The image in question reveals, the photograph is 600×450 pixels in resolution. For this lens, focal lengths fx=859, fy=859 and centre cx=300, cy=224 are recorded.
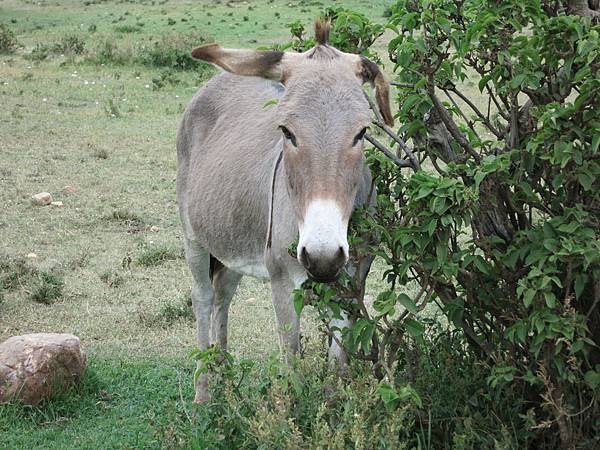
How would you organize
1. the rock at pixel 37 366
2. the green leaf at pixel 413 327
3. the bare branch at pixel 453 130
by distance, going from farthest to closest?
the rock at pixel 37 366
the bare branch at pixel 453 130
the green leaf at pixel 413 327

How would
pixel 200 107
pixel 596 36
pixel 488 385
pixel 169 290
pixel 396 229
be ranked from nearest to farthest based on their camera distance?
1. pixel 596 36
2. pixel 396 229
3. pixel 488 385
4. pixel 200 107
5. pixel 169 290

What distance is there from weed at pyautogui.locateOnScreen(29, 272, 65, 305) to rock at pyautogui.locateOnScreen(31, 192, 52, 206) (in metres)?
2.09

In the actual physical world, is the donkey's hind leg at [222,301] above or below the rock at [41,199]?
above

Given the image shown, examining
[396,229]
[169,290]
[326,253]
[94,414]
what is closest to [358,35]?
[396,229]

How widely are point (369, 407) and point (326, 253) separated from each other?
78cm

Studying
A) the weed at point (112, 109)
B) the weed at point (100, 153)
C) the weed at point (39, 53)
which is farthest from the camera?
the weed at point (39, 53)

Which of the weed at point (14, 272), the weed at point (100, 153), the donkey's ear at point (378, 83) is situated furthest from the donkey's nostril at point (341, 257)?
the weed at point (100, 153)

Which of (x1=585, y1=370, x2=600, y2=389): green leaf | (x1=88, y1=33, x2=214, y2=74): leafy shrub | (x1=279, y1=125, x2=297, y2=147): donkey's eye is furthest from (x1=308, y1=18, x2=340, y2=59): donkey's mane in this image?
(x1=88, y1=33, x2=214, y2=74): leafy shrub

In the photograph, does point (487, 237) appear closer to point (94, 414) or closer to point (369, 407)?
point (369, 407)

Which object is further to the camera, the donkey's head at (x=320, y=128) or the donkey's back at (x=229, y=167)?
the donkey's back at (x=229, y=167)

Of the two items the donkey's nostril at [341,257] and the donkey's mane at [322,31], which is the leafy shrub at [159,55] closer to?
the donkey's mane at [322,31]

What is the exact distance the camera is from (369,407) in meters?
3.32

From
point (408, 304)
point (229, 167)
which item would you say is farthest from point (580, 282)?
point (229, 167)

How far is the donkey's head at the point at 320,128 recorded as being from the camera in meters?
2.93
